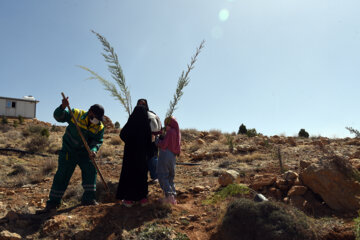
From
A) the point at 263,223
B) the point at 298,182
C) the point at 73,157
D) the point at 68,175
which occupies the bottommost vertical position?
the point at 263,223

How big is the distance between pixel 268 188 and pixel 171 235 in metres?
2.50

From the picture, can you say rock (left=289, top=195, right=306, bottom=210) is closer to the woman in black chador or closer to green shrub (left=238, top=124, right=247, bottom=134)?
the woman in black chador

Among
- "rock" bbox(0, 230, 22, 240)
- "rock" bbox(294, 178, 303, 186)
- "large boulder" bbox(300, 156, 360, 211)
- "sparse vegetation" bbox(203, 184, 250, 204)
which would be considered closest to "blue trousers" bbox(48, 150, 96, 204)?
"rock" bbox(0, 230, 22, 240)

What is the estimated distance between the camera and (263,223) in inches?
107

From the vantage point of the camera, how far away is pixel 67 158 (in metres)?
4.27

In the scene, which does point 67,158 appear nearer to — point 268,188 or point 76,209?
point 76,209

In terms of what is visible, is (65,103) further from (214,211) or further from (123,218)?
(214,211)

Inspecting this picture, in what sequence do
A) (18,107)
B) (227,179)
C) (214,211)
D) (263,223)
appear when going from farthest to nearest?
(18,107) < (227,179) < (214,211) < (263,223)

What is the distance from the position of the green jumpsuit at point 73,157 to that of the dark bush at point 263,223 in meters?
2.43

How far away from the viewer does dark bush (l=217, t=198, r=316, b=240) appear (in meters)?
2.59

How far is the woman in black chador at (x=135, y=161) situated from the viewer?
3955mm

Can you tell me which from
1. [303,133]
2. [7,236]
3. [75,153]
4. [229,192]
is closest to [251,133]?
[303,133]

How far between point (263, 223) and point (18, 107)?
32569 mm

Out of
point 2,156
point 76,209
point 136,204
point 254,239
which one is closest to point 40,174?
point 2,156
